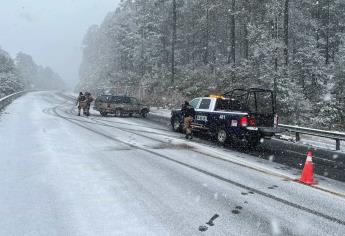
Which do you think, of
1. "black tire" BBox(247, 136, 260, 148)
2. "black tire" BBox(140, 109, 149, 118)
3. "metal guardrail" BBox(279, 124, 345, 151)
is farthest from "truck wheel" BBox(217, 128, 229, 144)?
"black tire" BBox(140, 109, 149, 118)

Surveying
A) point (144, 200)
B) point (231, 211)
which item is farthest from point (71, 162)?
point (231, 211)

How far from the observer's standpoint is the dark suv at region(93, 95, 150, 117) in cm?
2792

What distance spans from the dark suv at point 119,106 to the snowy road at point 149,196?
48.1ft

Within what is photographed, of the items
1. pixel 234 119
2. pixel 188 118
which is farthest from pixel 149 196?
pixel 188 118

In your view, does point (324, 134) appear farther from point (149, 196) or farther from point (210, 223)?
point (210, 223)

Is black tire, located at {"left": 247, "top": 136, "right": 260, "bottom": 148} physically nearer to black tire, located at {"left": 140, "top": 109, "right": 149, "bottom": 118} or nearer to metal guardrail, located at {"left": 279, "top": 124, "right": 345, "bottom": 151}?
metal guardrail, located at {"left": 279, "top": 124, "right": 345, "bottom": 151}

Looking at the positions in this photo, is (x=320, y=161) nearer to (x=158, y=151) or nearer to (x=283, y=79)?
(x=158, y=151)

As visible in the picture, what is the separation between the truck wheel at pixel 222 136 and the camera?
51.9 feet

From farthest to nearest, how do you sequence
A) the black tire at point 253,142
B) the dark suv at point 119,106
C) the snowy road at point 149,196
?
1. the dark suv at point 119,106
2. the black tire at point 253,142
3. the snowy road at point 149,196

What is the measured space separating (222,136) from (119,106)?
44.5 ft

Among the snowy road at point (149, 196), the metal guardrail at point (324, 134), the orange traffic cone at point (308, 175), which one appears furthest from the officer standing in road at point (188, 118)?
the orange traffic cone at point (308, 175)

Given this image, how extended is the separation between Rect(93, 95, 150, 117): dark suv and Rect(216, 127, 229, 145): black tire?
13.1 metres

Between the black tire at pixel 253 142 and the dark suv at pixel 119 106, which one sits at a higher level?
the dark suv at pixel 119 106

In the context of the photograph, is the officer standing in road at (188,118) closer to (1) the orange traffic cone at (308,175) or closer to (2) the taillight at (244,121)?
(2) the taillight at (244,121)
